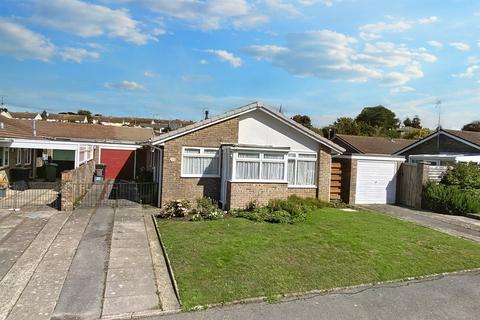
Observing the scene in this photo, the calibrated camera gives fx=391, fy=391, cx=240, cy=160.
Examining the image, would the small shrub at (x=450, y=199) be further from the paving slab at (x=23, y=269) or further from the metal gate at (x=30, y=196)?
the metal gate at (x=30, y=196)

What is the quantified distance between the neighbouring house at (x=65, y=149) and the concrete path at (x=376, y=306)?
1579 cm

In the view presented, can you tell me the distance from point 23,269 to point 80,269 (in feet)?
3.49

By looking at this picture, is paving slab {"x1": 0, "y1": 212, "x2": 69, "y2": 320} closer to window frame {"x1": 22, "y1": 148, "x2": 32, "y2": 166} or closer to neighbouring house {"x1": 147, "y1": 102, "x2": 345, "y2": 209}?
neighbouring house {"x1": 147, "y1": 102, "x2": 345, "y2": 209}

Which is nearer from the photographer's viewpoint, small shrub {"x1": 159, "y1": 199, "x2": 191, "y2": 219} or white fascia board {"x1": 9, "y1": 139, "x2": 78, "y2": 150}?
small shrub {"x1": 159, "y1": 199, "x2": 191, "y2": 219}

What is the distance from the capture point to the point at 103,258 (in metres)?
8.47

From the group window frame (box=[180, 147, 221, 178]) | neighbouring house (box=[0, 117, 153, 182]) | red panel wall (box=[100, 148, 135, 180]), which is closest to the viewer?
window frame (box=[180, 147, 221, 178])

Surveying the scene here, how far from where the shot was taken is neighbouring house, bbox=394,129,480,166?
20.4m

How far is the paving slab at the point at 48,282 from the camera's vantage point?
5.84 metres

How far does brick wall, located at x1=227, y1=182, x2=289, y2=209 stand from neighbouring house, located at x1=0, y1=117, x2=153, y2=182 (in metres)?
9.47

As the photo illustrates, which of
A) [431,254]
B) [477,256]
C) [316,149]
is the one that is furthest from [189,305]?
[316,149]

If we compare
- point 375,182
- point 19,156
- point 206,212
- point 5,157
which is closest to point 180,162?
point 206,212

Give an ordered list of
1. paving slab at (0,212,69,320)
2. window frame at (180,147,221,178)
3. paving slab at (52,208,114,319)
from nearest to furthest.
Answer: paving slab at (52,208,114,319) → paving slab at (0,212,69,320) → window frame at (180,147,221,178)

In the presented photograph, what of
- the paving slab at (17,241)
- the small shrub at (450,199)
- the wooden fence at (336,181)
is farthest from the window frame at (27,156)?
the small shrub at (450,199)

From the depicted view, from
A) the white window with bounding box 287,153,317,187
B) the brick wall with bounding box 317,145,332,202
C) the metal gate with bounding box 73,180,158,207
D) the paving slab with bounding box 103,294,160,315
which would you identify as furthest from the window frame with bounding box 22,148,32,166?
the paving slab with bounding box 103,294,160,315
